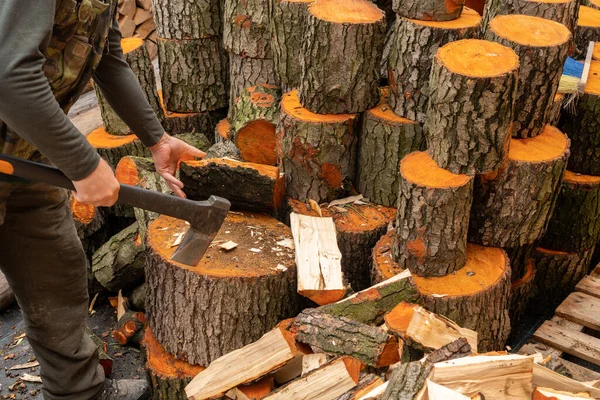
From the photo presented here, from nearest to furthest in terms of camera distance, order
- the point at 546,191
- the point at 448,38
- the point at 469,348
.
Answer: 1. the point at 469,348
2. the point at 546,191
3. the point at 448,38

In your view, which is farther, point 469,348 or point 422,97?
point 422,97

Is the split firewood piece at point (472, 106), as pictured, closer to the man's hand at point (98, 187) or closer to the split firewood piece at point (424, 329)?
the split firewood piece at point (424, 329)

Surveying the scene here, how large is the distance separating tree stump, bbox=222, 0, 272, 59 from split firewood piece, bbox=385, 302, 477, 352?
89.1 inches

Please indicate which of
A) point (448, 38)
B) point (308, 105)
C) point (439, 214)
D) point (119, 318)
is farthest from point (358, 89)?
point (119, 318)

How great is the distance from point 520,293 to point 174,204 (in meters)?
2.17

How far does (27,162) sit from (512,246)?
2307mm

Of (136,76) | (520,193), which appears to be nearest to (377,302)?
(520,193)

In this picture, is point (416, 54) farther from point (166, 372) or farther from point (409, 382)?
point (166, 372)

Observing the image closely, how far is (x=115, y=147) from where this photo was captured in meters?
4.41

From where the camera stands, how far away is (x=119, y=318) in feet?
12.8

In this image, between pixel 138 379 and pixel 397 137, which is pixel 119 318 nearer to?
pixel 138 379

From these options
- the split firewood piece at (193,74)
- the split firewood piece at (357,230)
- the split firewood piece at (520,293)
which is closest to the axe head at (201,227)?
the split firewood piece at (357,230)

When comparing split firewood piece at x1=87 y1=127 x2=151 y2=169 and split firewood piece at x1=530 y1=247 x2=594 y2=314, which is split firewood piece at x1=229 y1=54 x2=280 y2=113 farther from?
split firewood piece at x1=530 y1=247 x2=594 y2=314

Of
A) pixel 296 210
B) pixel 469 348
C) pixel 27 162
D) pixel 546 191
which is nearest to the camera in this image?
pixel 27 162
